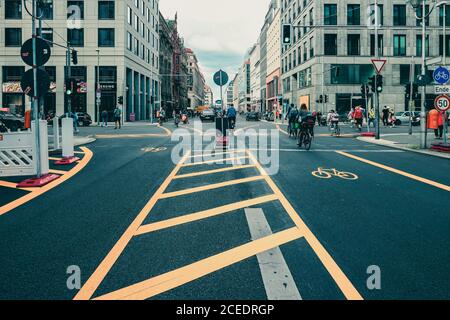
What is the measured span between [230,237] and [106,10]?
48.1m

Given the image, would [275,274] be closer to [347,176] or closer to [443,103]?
[347,176]

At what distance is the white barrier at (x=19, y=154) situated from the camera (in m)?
9.68

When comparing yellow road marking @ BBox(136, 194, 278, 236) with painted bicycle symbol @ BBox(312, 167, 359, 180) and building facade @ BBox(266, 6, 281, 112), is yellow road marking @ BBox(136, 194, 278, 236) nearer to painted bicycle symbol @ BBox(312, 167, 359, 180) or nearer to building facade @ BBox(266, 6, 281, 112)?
painted bicycle symbol @ BBox(312, 167, 359, 180)

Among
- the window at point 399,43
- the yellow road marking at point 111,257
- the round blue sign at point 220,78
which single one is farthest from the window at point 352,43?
the yellow road marking at point 111,257

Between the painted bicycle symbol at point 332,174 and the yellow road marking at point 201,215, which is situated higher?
the painted bicycle symbol at point 332,174

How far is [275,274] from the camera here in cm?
371

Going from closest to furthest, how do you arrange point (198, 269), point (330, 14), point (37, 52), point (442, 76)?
point (198, 269)
point (37, 52)
point (442, 76)
point (330, 14)

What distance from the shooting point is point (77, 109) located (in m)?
48.3

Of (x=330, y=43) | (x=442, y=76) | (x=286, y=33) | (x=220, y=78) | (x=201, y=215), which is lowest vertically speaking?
(x=201, y=215)

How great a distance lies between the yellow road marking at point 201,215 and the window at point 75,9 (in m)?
46.3

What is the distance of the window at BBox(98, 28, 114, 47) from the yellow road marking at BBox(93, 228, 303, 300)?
47187mm

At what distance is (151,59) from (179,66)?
44.3m

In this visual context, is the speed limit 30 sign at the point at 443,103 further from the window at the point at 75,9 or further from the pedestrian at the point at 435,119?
the window at the point at 75,9

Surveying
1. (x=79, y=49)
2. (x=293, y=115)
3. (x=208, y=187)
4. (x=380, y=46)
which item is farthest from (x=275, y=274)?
(x=380, y=46)
